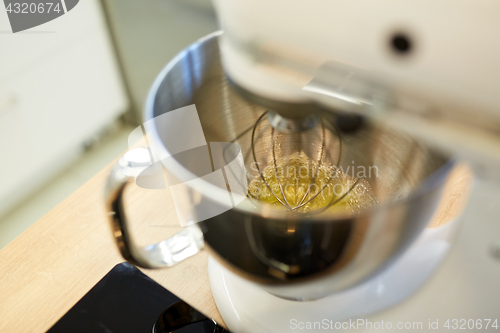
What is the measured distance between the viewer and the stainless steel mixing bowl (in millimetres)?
225

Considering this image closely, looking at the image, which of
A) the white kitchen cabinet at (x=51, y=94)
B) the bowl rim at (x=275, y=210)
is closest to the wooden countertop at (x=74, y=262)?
the bowl rim at (x=275, y=210)

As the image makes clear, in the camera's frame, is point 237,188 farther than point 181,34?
No

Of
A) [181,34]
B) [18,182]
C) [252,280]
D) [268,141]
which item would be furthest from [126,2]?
[252,280]

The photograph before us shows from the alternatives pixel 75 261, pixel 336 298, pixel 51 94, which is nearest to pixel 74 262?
pixel 75 261

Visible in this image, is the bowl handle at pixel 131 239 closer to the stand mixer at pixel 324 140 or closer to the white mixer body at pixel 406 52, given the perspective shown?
the stand mixer at pixel 324 140

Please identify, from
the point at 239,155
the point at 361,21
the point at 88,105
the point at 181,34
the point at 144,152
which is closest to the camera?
the point at 361,21

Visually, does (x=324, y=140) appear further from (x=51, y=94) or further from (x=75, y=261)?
(x=51, y=94)

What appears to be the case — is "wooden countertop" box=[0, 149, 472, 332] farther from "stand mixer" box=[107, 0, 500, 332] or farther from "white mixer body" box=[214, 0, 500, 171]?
"white mixer body" box=[214, 0, 500, 171]

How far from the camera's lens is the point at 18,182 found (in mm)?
937

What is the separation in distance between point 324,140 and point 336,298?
0.50 ft

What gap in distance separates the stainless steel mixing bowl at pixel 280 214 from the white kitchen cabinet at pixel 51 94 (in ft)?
2.02

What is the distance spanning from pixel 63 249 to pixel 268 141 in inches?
9.0

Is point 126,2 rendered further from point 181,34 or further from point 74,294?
point 74,294

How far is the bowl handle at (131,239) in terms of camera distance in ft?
0.89
